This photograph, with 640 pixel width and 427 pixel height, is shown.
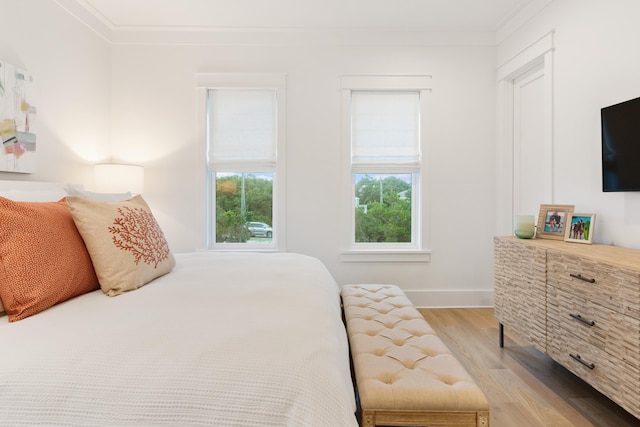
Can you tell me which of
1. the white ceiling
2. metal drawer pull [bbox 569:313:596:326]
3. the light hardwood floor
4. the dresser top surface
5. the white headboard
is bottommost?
the light hardwood floor

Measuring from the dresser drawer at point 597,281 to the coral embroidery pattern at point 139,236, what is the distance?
2.11 m

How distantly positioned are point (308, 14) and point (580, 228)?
106 inches

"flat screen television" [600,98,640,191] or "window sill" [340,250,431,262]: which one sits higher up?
"flat screen television" [600,98,640,191]

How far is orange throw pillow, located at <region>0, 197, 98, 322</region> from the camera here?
115 centimetres

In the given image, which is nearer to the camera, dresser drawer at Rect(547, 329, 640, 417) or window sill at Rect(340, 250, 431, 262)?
dresser drawer at Rect(547, 329, 640, 417)

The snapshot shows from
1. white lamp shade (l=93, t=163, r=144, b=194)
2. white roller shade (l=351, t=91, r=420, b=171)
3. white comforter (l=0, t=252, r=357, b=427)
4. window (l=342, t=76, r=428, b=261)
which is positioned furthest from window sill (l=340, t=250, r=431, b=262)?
white comforter (l=0, t=252, r=357, b=427)

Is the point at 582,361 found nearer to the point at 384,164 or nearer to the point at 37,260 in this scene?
the point at 384,164

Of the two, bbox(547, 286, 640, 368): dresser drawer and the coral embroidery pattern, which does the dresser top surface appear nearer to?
bbox(547, 286, 640, 368): dresser drawer

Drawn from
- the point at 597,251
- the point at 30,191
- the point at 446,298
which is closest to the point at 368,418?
the point at 597,251

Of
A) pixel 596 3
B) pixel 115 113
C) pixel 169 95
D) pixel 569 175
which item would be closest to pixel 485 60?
pixel 596 3

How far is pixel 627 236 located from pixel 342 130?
2256 mm

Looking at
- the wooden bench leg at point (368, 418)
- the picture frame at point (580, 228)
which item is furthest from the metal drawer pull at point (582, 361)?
the wooden bench leg at point (368, 418)

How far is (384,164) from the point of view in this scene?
3.33 m

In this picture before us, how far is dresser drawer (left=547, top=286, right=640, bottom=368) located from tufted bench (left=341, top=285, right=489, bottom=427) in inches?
30.2
